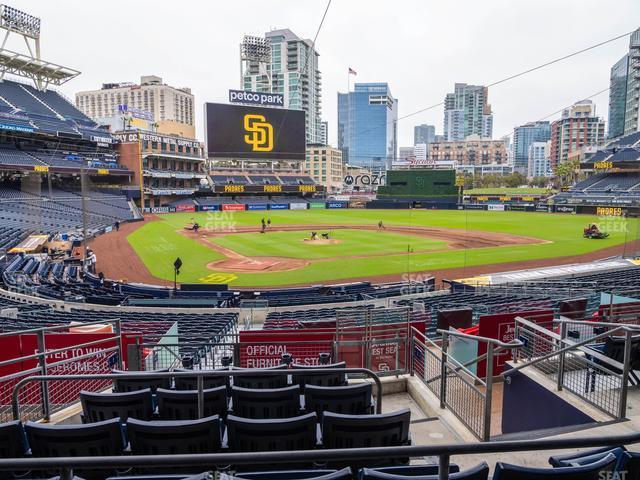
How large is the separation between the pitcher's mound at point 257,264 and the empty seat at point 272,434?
23602mm

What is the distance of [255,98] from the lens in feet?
201

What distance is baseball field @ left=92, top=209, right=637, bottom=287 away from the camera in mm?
26844

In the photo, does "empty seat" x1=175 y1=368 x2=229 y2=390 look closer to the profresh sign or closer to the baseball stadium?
the baseball stadium

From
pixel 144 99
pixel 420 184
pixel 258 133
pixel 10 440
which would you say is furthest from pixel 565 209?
pixel 144 99

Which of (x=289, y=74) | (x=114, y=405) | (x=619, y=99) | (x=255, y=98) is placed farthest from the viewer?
(x=289, y=74)

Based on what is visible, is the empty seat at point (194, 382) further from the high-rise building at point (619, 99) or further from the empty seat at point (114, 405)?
the high-rise building at point (619, 99)

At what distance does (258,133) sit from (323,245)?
60.3ft

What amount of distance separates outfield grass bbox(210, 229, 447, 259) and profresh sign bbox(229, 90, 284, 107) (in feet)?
79.2

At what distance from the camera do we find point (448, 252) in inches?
1310

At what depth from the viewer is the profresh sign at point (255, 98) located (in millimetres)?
59344

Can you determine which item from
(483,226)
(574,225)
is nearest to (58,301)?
(483,226)

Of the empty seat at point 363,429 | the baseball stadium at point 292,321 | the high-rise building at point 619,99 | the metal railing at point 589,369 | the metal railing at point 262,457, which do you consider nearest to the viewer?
the metal railing at point 262,457

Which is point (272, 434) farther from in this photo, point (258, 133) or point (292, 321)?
point (258, 133)

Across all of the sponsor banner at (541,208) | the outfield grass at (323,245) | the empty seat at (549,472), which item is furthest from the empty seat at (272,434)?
the sponsor banner at (541,208)
